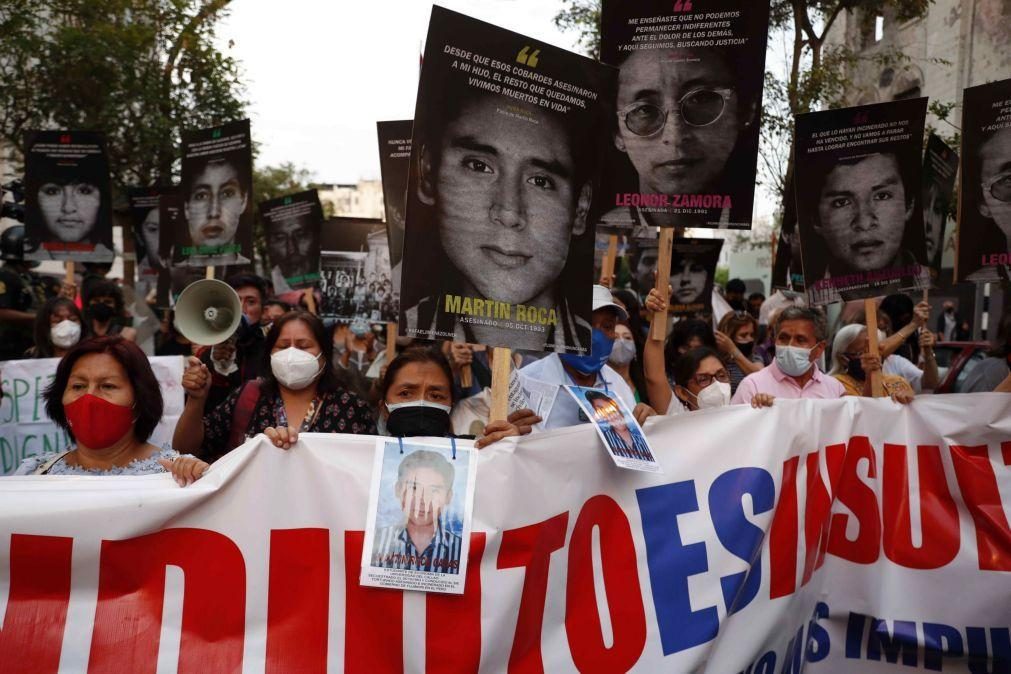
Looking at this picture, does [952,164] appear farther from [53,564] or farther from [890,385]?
[53,564]

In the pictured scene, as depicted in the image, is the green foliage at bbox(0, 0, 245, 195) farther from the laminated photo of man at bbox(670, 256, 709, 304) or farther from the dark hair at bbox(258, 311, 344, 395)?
the dark hair at bbox(258, 311, 344, 395)

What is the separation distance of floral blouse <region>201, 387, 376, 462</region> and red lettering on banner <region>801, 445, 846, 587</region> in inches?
65.6

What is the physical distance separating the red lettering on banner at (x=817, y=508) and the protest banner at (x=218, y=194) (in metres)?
4.75

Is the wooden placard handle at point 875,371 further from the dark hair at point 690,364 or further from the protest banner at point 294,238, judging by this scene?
the protest banner at point 294,238

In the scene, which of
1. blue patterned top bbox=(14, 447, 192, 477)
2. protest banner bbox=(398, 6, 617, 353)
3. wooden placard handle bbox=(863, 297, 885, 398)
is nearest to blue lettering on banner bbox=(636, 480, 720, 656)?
protest banner bbox=(398, 6, 617, 353)

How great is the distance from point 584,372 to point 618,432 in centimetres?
95

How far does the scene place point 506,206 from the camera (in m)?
3.50

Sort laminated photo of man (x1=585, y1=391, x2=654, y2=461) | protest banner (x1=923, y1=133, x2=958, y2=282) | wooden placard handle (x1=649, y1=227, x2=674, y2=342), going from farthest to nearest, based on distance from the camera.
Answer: protest banner (x1=923, y1=133, x2=958, y2=282), wooden placard handle (x1=649, y1=227, x2=674, y2=342), laminated photo of man (x1=585, y1=391, x2=654, y2=461)

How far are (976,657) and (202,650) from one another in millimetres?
2674

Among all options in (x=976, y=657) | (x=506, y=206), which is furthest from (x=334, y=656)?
(x=976, y=657)

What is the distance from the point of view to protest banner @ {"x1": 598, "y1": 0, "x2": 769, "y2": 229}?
4.82m

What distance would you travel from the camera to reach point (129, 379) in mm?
3611

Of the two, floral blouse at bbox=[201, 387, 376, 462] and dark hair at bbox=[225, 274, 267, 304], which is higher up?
dark hair at bbox=[225, 274, 267, 304]

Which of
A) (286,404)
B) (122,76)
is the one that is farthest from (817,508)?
(122,76)
